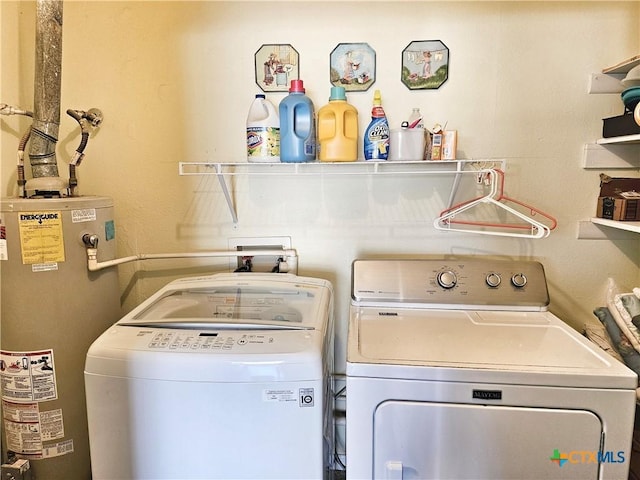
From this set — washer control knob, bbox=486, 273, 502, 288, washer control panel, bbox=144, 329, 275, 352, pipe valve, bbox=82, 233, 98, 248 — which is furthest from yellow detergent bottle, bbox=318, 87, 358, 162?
pipe valve, bbox=82, 233, 98, 248

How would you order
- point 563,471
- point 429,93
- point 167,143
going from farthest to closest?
point 167,143 < point 429,93 < point 563,471

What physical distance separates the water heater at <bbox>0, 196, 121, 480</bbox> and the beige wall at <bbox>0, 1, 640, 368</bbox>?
414 mm

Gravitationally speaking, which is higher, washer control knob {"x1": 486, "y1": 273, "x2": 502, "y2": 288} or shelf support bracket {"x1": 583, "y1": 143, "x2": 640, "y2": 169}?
shelf support bracket {"x1": 583, "y1": 143, "x2": 640, "y2": 169}

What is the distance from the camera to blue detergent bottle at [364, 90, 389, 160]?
167 cm

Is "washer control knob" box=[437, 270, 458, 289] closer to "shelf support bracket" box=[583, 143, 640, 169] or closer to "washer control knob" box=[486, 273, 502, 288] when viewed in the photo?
"washer control knob" box=[486, 273, 502, 288]

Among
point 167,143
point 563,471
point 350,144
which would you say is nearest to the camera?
point 563,471

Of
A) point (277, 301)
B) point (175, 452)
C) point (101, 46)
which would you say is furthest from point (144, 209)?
point (175, 452)

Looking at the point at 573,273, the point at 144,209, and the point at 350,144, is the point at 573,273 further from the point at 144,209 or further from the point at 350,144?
the point at 144,209

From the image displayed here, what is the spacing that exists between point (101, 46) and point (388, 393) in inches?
71.2

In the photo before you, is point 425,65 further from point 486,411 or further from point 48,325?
point 48,325

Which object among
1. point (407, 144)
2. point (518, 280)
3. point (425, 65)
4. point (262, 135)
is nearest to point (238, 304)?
point (262, 135)

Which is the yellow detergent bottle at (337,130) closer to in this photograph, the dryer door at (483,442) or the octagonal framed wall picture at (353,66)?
the octagonal framed wall picture at (353,66)

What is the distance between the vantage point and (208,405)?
1.16 meters

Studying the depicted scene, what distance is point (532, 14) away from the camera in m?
1.74
